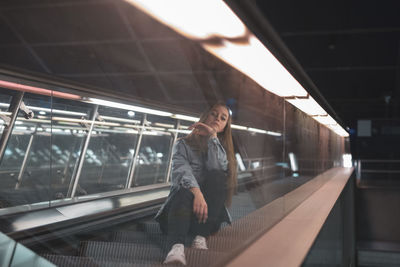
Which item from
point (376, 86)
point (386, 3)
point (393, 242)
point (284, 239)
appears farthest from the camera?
point (393, 242)

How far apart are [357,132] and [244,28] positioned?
17022 mm

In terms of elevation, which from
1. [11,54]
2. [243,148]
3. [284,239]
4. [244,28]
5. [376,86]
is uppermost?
[376,86]

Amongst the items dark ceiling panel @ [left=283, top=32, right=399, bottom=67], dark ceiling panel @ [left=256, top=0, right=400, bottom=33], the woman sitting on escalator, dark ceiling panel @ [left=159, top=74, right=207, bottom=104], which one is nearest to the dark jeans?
the woman sitting on escalator

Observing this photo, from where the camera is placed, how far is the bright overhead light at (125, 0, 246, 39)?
0.84 metres

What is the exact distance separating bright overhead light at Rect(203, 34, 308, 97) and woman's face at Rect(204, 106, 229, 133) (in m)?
0.18

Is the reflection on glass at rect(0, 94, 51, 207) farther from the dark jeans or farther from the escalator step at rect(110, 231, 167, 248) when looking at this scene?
the dark jeans

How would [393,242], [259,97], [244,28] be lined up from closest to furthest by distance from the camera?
[244,28]
[259,97]
[393,242]

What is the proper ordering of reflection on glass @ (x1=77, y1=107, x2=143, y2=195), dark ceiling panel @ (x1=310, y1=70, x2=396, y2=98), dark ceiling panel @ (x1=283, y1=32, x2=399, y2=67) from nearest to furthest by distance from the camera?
reflection on glass @ (x1=77, y1=107, x2=143, y2=195), dark ceiling panel @ (x1=283, y1=32, x2=399, y2=67), dark ceiling panel @ (x1=310, y1=70, x2=396, y2=98)

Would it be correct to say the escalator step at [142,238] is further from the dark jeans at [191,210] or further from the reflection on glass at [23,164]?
the reflection on glass at [23,164]

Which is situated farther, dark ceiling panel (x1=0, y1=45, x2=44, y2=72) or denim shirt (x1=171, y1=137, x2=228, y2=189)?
denim shirt (x1=171, y1=137, x2=228, y2=189)

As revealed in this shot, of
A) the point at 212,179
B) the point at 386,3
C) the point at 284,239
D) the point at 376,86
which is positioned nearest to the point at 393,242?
the point at 376,86

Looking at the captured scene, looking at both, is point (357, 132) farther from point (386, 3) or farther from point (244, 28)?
point (244, 28)

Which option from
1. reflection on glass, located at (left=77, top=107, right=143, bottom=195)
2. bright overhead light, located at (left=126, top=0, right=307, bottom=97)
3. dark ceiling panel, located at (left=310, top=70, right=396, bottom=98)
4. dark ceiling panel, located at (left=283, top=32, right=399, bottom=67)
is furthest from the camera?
dark ceiling panel, located at (left=310, top=70, right=396, bottom=98)

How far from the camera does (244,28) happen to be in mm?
1337
